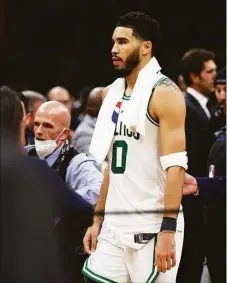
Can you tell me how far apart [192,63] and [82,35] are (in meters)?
0.79

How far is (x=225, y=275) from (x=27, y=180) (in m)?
2.34

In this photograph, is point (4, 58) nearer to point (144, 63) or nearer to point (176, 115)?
point (144, 63)

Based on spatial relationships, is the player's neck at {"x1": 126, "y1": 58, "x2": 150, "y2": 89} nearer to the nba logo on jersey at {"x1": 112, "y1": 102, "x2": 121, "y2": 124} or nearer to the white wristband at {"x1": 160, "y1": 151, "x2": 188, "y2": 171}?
the nba logo on jersey at {"x1": 112, "y1": 102, "x2": 121, "y2": 124}

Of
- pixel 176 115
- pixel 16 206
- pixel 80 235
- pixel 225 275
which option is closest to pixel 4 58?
pixel 80 235

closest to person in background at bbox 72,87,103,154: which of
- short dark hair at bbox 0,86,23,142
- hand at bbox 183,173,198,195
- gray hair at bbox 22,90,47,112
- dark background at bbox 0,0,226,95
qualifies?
dark background at bbox 0,0,226,95

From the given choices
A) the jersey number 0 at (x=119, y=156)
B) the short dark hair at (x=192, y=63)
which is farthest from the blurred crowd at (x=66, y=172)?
the jersey number 0 at (x=119, y=156)

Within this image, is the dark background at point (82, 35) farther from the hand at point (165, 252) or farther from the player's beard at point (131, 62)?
the hand at point (165, 252)

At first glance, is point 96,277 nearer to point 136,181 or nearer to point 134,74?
point 136,181

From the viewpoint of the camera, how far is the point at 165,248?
328cm

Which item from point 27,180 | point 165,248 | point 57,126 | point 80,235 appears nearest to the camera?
point 27,180

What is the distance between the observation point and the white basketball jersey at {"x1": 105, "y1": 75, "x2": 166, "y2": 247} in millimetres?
3426

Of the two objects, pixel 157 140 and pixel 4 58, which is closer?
pixel 157 140

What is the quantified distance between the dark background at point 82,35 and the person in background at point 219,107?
1.14ft

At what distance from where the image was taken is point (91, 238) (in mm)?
3592
